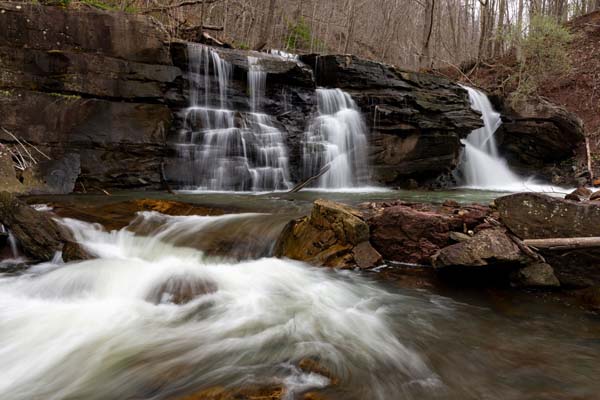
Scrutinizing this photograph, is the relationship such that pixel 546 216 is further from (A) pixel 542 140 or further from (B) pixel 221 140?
(A) pixel 542 140

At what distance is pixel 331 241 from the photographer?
4977 millimetres

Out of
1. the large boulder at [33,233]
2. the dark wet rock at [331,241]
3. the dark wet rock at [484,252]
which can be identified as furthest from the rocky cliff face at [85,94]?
the dark wet rock at [484,252]

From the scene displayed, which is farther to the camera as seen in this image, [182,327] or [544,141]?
[544,141]

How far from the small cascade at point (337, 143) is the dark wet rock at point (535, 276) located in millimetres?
7737

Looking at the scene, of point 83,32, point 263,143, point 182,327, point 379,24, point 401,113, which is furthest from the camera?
point 379,24

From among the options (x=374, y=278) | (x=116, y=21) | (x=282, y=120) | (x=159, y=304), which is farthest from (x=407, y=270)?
(x=116, y=21)

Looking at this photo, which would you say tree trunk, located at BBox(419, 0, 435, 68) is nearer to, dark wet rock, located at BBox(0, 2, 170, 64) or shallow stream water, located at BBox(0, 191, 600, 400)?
dark wet rock, located at BBox(0, 2, 170, 64)

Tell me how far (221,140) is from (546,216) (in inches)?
316

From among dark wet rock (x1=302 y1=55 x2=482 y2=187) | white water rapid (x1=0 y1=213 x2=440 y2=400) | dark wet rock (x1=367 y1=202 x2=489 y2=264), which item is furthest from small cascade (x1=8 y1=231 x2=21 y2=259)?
dark wet rock (x1=302 y1=55 x2=482 y2=187)

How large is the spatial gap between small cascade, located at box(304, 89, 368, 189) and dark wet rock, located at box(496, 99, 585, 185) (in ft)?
23.3

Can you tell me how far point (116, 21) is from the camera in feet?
28.9

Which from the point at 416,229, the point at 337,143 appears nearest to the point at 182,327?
the point at 416,229

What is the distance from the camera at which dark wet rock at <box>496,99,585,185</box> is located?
45.1 feet

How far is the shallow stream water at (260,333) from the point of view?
2.52 m
